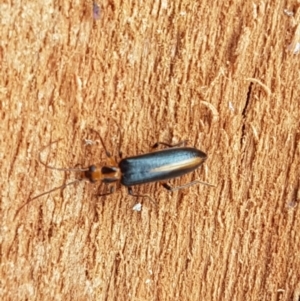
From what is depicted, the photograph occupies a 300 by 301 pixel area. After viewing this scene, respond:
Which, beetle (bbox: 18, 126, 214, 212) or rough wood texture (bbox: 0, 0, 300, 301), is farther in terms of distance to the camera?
beetle (bbox: 18, 126, 214, 212)

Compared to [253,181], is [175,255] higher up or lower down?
lower down

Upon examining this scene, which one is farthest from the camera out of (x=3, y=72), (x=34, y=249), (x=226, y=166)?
(x=226, y=166)

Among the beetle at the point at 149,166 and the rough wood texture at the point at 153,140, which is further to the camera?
the beetle at the point at 149,166

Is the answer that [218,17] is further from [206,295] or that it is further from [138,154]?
[206,295]

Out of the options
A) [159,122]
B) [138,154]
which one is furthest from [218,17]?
[138,154]

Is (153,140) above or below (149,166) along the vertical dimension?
above

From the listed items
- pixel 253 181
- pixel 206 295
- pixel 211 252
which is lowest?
pixel 206 295

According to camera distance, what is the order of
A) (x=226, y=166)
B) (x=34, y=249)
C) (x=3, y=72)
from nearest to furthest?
(x=3, y=72) < (x=34, y=249) < (x=226, y=166)

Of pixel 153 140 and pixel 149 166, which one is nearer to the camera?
pixel 149 166
